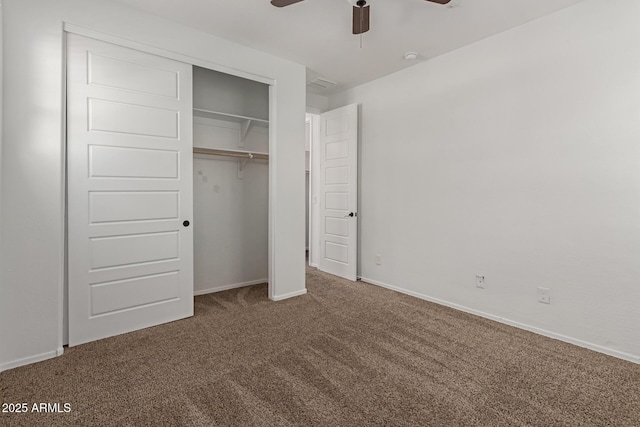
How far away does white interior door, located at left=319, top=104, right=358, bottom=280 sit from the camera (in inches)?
176

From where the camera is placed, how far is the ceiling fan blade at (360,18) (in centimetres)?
224

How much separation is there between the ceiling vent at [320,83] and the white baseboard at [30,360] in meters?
3.79

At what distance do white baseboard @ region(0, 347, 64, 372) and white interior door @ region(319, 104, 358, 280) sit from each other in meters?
3.16

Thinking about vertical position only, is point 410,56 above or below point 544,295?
above

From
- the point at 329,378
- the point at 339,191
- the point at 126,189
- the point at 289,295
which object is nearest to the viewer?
the point at 329,378

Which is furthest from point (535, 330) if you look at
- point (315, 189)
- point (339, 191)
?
point (315, 189)

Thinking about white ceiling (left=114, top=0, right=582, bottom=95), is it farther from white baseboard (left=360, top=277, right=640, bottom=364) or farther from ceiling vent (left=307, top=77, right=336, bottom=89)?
white baseboard (left=360, top=277, right=640, bottom=364)

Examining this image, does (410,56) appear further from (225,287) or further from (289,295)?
(225,287)

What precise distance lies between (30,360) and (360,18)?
3.30 meters

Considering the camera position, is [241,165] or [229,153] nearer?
[229,153]

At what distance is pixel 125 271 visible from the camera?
278cm

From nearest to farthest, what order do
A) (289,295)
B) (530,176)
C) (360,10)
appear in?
(360,10)
(530,176)
(289,295)

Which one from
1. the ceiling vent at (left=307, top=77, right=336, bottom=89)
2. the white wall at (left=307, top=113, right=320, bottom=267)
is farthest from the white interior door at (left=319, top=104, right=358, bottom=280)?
the ceiling vent at (left=307, top=77, right=336, bottom=89)

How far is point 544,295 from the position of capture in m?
2.80
